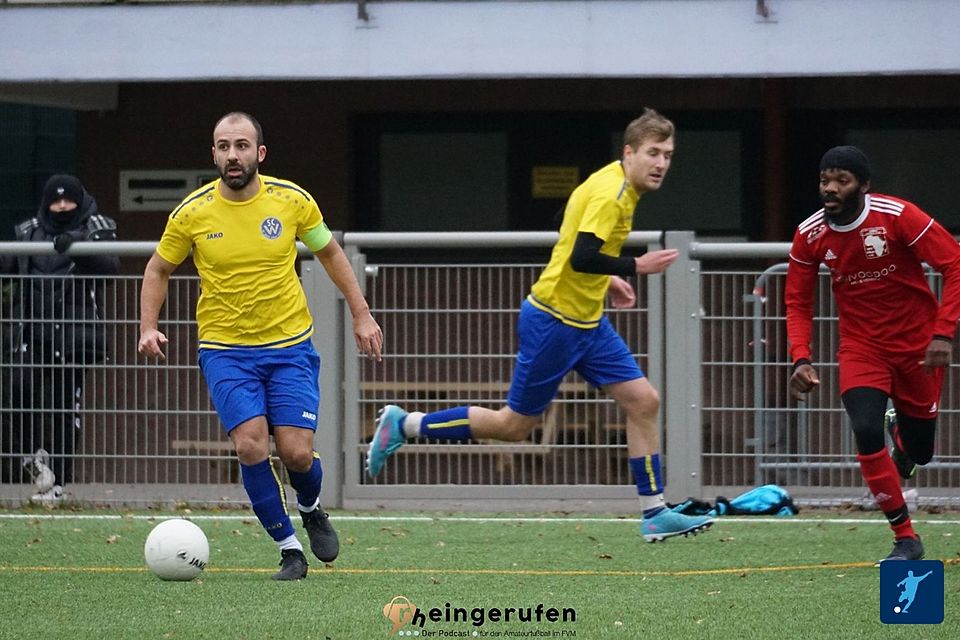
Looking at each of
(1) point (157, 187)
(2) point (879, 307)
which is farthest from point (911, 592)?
(1) point (157, 187)

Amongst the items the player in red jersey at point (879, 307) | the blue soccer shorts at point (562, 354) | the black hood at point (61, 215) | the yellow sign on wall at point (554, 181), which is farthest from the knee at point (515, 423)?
the yellow sign on wall at point (554, 181)

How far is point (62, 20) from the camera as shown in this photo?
12586 mm

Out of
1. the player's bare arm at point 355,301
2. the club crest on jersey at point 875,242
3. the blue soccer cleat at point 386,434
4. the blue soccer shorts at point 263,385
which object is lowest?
the blue soccer cleat at point 386,434

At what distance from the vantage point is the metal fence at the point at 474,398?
1061cm

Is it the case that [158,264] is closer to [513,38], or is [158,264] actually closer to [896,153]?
[513,38]

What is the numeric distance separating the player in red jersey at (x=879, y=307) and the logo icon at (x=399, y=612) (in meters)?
2.14

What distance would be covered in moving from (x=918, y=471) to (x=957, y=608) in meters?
4.23

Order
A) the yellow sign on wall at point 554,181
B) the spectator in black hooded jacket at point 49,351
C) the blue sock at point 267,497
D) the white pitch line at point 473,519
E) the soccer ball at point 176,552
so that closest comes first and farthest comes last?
1. the soccer ball at point 176,552
2. the blue sock at point 267,497
3. the white pitch line at point 473,519
4. the spectator in black hooded jacket at point 49,351
5. the yellow sign on wall at point 554,181

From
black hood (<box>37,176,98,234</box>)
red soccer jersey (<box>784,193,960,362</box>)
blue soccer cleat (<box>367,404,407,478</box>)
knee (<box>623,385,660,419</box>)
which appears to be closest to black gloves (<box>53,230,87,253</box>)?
black hood (<box>37,176,98,234</box>)

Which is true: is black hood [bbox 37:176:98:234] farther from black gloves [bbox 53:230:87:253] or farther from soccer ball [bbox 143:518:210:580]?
soccer ball [bbox 143:518:210:580]

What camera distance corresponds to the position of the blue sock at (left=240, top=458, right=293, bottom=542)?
743 cm

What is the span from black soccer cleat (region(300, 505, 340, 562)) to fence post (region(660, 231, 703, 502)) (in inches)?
129

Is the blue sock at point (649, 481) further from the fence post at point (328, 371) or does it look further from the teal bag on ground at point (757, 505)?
the fence post at point (328, 371)

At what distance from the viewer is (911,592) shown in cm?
670
